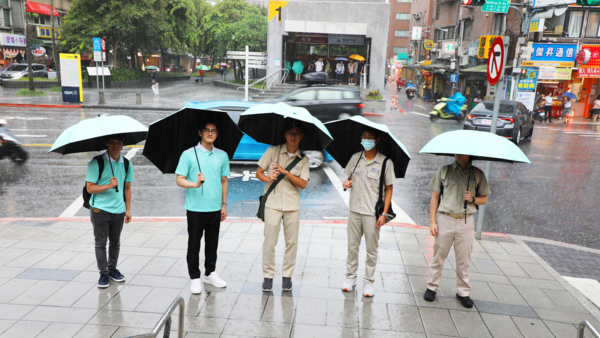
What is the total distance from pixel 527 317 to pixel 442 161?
363 inches

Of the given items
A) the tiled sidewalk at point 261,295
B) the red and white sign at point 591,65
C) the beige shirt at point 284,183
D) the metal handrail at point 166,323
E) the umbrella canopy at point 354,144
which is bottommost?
the tiled sidewalk at point 261,295

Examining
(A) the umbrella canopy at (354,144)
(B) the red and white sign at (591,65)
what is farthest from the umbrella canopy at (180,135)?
(B) the red and white sign at (591,65)

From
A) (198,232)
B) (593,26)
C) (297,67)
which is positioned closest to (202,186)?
(198,232)

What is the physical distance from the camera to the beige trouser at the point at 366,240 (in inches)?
191

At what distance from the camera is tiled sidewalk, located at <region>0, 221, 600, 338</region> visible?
4.31 metres

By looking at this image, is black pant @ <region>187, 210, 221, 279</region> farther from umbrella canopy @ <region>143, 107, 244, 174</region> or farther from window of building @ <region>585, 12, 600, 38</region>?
window of building @ <region>585, 12, 600, 38</region>

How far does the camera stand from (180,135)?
4863mm

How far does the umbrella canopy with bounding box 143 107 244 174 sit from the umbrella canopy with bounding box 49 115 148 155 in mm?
161

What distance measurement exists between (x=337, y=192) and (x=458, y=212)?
5.18 metres

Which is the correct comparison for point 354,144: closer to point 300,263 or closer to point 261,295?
point 300,263

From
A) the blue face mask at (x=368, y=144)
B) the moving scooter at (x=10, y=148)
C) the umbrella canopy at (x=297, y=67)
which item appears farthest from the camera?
the umbrella canopy at (x=297, y=67)

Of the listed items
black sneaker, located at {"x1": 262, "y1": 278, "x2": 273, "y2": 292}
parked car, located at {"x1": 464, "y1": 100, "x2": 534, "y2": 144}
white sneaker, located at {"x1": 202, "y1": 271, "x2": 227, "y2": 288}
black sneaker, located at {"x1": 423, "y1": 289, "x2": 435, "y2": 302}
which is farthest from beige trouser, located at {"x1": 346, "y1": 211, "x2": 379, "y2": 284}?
parked car, located at {"x1": 464, "y1": 100, "x2": 534, "y2": 144}

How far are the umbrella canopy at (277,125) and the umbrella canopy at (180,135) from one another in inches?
7.5

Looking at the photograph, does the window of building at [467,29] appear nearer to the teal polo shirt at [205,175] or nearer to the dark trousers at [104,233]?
the teal polo shirt at [205,175]
